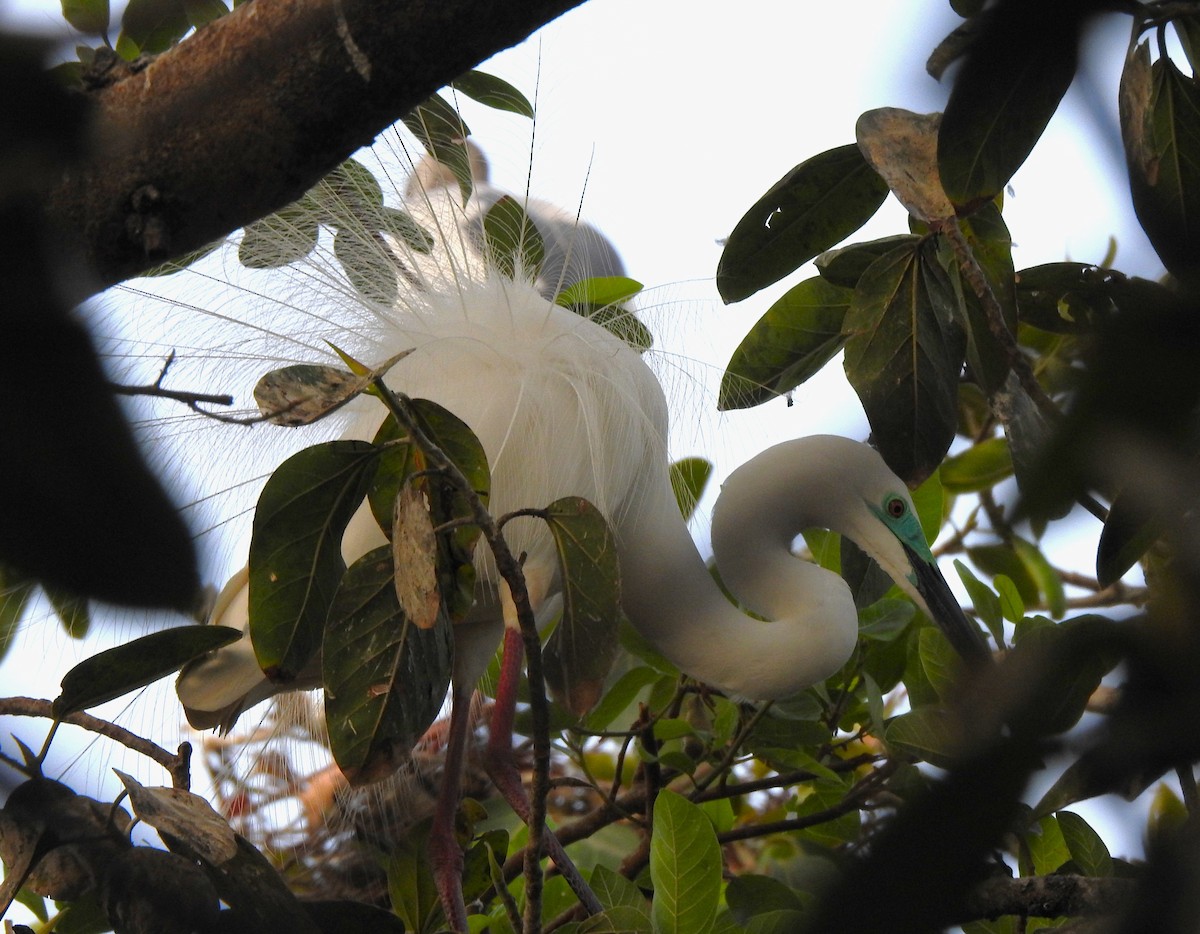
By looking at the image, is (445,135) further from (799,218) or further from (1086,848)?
(1086,848)

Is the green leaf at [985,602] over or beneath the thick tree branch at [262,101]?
beneath

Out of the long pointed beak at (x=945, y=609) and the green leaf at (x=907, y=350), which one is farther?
the long pointed beak at (x=945, y=609)

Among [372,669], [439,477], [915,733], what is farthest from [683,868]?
[439,477]

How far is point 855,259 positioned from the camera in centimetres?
157

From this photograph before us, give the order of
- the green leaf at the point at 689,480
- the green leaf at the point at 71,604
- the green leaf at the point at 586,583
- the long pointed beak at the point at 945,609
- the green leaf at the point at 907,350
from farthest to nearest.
Answer: the green leaf at the point at 689,480
the long pointed beak at the point at 945,609
the green leaf at the point at 907,350
the green leaf at the point at 586,583
the green leaf at the point at 71,604

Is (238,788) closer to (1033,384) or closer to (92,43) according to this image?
(92,43)

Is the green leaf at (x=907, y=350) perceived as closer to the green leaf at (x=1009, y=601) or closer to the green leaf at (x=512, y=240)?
the green leaf at (x=1009, y=601)

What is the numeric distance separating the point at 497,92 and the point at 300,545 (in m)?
1.07

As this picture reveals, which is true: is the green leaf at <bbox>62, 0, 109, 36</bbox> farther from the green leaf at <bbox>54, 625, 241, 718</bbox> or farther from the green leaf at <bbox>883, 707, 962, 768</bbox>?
the green leaf at <bbox>883, 707, 962, 768</bbox>

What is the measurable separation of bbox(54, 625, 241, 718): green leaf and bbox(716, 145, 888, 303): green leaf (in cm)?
88

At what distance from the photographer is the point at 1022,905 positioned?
3.90ft

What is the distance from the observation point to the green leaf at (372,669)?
4.13 feet

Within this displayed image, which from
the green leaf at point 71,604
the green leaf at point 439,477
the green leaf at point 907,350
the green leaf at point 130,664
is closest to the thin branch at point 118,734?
the green leaf at point 130,664

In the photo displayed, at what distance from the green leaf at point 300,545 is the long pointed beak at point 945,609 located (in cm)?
104
